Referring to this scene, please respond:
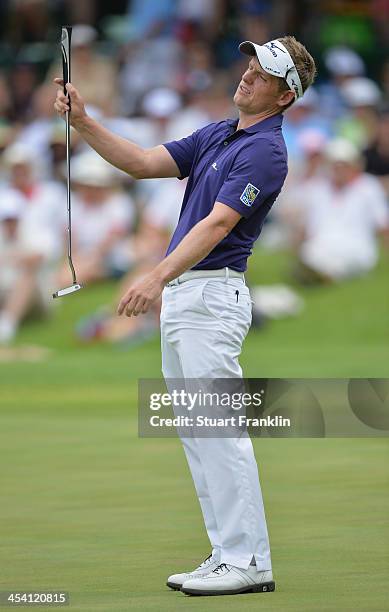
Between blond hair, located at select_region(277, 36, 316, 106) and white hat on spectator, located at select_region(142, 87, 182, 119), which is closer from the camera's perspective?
blond hair, located at select_region(277, 36, 316, 106)

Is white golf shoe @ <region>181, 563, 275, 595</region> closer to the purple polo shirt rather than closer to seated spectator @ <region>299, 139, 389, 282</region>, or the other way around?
the purple polo shirt

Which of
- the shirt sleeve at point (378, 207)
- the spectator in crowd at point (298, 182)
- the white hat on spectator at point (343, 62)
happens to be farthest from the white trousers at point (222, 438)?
the white hat on spectator at point (343, 62)

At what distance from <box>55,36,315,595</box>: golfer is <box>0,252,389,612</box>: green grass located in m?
0.24

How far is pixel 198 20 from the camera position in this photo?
2150cm

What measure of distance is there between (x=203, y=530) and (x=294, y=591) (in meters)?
1.53

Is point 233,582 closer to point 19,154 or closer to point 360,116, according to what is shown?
point 19,154

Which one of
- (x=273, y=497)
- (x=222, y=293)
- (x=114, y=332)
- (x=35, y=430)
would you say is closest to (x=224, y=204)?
(x=222, y=293)

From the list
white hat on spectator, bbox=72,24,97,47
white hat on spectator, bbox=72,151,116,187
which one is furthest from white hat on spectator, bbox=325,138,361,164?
white hat on spectator, bbox=72,24,97,47

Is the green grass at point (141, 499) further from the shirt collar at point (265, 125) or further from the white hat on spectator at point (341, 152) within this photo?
the white hat on spectator at point (341, 152)

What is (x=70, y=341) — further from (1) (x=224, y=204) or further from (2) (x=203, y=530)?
(1) (x=224, y=204)

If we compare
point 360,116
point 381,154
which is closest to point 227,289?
point 381,154

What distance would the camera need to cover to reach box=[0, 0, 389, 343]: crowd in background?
17406mm

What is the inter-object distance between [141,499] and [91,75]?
41.1 ft

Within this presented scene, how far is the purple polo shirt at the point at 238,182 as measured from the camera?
615cm
